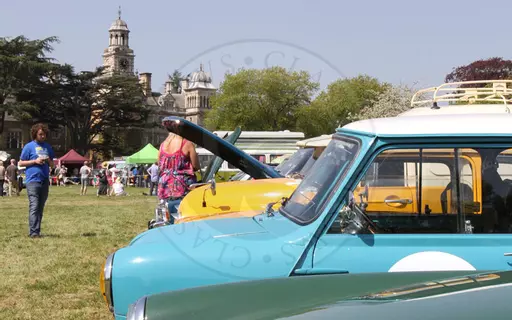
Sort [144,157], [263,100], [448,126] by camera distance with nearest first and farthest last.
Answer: [448,126] < [144,157] < [263,100]

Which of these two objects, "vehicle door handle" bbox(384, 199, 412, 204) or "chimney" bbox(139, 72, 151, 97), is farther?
"chimney" bbox(139, 72, 151, 97)

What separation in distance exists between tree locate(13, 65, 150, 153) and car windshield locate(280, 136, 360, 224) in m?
72.8

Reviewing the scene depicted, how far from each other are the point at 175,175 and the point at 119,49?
133m

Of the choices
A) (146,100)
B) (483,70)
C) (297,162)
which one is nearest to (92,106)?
(146,100)

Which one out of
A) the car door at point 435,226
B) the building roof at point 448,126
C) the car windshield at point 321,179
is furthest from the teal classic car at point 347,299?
the building roof at point 448,126

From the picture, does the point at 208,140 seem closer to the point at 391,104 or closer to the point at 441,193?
the point at 441,193

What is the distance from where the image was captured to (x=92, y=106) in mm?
77500

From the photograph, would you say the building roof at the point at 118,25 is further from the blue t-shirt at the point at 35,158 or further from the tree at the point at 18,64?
the blue t-shirt at the point at 35,158

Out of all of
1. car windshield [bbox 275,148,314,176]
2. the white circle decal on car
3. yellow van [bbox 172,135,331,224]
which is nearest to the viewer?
the white circle decal on car

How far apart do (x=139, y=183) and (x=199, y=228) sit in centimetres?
4300

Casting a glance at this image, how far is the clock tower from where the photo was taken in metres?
135

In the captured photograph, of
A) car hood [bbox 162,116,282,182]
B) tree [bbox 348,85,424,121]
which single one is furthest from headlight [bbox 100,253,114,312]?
tree [bbox 348,85,424,121]

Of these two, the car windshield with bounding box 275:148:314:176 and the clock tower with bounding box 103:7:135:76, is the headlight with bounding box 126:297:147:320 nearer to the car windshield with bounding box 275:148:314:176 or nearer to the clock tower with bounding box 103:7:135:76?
the car windshield with bounding box 275:148:314:176

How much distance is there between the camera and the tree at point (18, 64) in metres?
66.7
